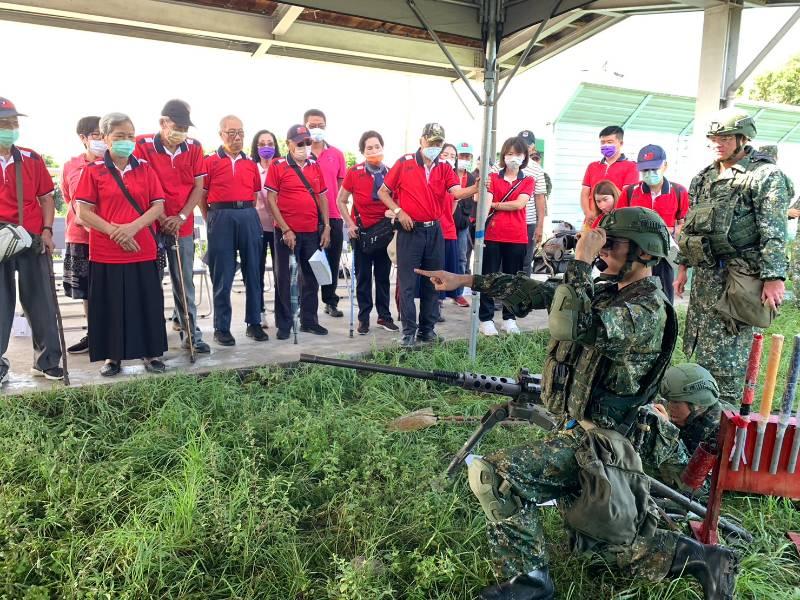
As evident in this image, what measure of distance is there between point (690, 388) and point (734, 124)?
1716 mm

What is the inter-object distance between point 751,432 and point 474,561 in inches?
54.3

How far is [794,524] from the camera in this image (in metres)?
3.01

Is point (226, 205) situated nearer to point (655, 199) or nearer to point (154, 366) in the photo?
point (154, 366)

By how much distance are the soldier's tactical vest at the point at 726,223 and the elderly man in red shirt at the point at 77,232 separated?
4.65 m

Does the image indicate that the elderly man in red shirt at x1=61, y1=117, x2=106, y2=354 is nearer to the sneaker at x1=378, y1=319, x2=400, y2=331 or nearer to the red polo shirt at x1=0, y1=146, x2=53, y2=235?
the red polo shirt at x1=0, y1=146, x2=53, y2=235

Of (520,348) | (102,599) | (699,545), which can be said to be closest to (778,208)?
(699,545)

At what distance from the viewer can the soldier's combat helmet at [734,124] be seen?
357 cm

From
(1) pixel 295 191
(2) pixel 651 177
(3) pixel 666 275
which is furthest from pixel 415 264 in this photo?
(3) pixel 666 275

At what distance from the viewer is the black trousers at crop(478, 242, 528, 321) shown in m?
6.04

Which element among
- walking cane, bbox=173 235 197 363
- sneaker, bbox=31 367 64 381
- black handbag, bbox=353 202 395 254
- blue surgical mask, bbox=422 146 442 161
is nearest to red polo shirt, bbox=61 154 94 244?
walking cane, bbox=173 235 197 363

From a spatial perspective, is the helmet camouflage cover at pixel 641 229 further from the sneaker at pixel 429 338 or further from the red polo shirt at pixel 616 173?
the red polo shirt at pixel 616 173

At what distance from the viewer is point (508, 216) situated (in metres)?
5.91

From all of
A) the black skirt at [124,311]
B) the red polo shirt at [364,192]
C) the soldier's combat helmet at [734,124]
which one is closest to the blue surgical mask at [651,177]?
the soldier's combat helmet at [734,124]

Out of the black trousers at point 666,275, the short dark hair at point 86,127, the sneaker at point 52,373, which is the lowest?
the sneaker at point 52,373
